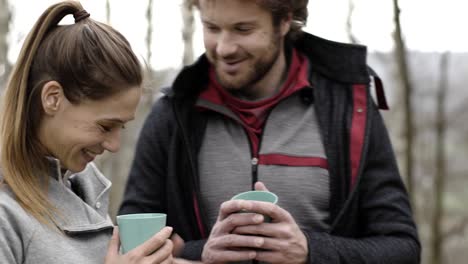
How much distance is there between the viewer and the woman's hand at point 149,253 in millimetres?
1938

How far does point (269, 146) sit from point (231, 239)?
0.49 metres

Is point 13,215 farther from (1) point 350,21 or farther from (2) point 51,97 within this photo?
(1) point 350,21

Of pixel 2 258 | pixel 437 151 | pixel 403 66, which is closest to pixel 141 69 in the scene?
pixel 2 258

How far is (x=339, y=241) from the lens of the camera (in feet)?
8.30

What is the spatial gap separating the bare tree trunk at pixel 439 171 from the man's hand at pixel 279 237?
215 inches

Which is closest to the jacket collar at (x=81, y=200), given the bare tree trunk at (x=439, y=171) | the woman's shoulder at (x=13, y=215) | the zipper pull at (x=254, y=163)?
the woman's shoulder at (x=13, y=215)

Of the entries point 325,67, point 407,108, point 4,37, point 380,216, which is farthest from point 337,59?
point 4,37

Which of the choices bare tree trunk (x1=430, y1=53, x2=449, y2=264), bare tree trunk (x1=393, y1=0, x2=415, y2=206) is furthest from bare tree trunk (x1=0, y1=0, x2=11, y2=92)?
bare tree trunk (x1=430, y1=53, x2=449, y2=264)

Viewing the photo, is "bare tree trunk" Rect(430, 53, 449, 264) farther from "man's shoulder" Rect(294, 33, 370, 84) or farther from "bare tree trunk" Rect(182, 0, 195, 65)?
"man's shoulder" Rect(294, 33, 370, 84)

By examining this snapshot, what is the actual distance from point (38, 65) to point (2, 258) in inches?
21.9

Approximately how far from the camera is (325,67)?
2875 millimetres

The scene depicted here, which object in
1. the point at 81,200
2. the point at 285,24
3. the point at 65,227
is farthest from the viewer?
the point at 285,24

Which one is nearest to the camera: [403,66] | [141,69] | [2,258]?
[2,258]

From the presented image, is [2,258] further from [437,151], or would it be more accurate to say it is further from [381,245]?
[437,151]
